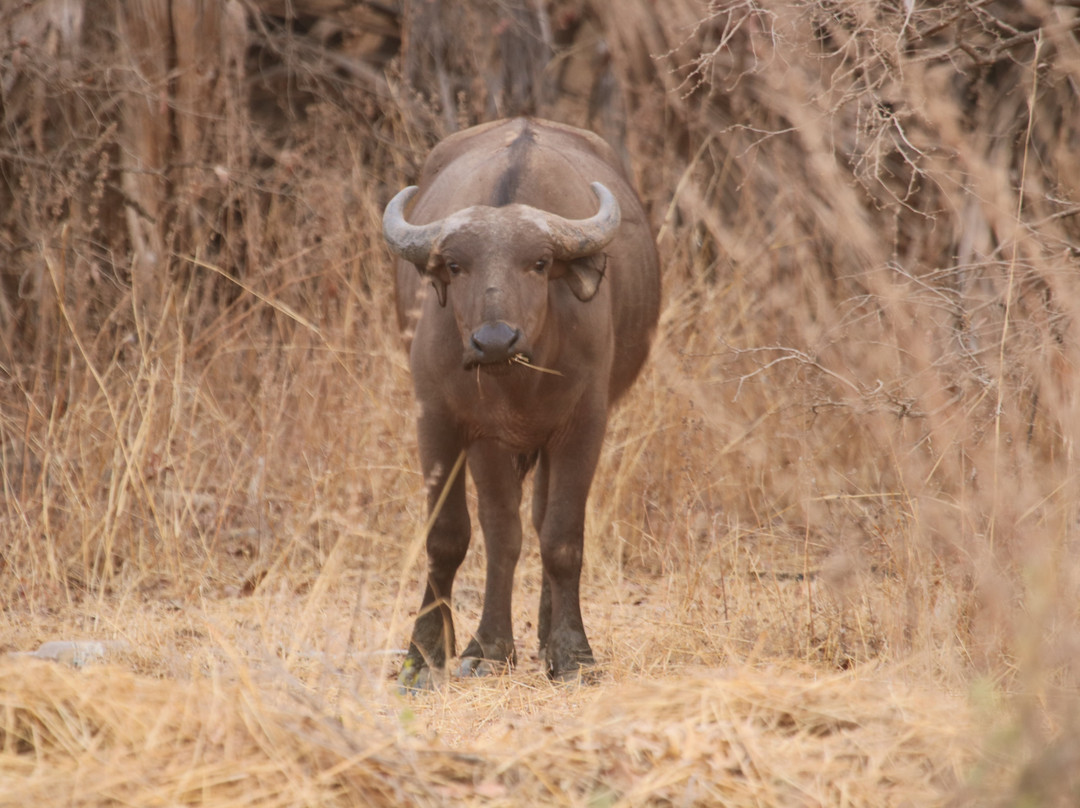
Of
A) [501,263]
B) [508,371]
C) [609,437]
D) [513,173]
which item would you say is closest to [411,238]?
[501,263]

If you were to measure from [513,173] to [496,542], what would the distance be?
4.68ft

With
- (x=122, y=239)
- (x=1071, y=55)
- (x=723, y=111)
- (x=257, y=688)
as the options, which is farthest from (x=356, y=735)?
(x=723, y=111)

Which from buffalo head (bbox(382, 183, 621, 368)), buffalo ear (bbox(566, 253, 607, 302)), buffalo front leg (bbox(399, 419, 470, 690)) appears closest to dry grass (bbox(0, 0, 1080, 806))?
buffalo front leg (bbox(399, 419, 470, 690))

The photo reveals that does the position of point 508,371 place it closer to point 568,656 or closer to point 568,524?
point 568,524

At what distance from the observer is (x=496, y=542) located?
199 inches

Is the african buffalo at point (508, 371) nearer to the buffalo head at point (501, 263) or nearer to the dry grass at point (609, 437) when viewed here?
the buffalo head at point (501, 263)

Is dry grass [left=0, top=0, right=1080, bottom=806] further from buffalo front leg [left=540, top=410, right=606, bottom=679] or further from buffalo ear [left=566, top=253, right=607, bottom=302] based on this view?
buffalo ear [left=566, top=253, right=607, bottom=302]

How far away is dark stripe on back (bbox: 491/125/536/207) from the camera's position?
4.80 meters

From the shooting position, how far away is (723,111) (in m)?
9.73

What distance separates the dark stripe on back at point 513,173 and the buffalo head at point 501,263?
0.43ft

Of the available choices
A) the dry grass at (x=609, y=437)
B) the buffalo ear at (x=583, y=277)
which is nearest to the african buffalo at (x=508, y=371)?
the buffalo ear at (x=583, y=277)

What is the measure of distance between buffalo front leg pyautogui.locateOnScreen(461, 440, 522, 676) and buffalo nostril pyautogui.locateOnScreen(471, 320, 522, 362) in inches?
30.2

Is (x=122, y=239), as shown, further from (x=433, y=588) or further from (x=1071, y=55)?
(x=1071, y=55)

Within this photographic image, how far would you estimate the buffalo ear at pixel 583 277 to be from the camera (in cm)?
478
